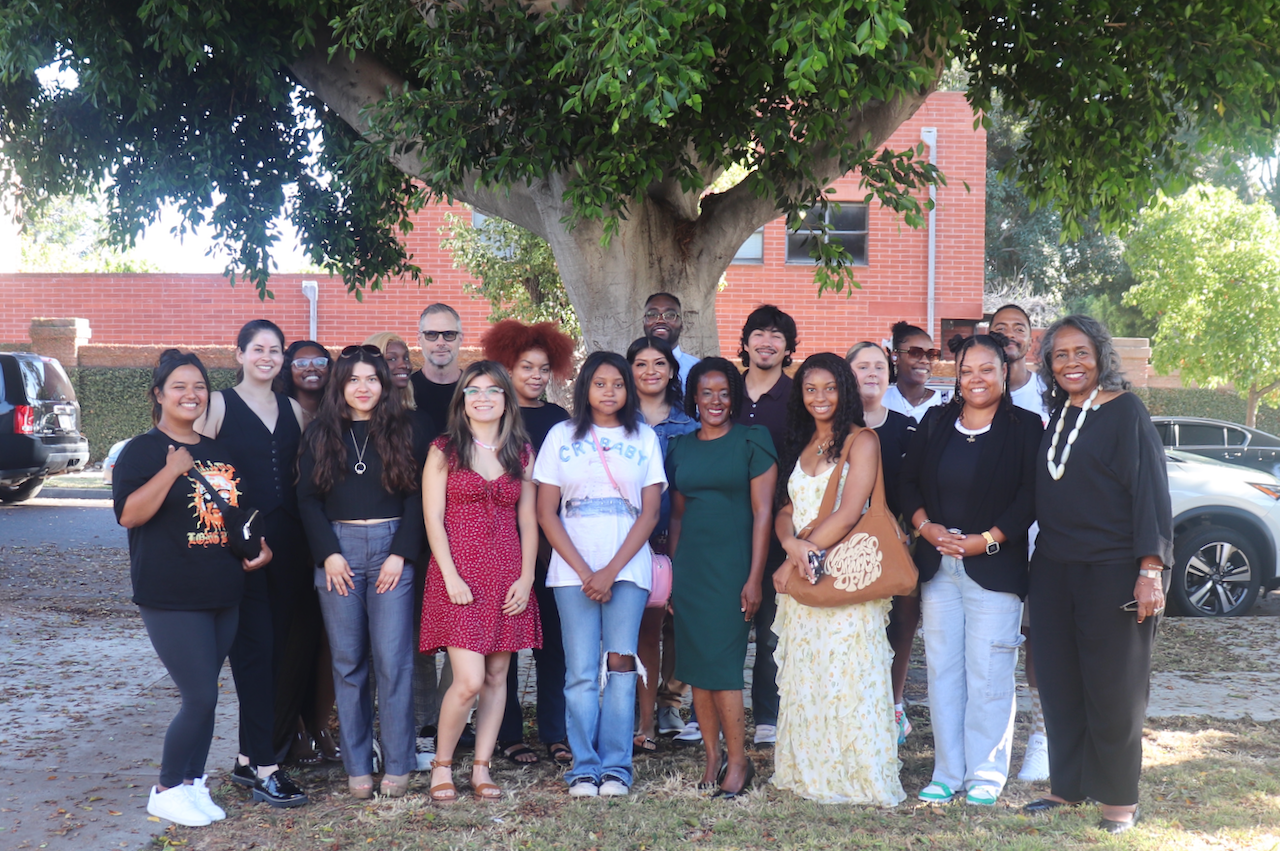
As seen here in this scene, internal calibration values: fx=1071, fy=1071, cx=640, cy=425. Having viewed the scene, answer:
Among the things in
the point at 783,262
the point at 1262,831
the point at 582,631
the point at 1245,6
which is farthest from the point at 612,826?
the point at 783,262

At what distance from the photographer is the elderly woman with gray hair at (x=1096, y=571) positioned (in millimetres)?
4207

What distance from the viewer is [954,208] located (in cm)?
1992

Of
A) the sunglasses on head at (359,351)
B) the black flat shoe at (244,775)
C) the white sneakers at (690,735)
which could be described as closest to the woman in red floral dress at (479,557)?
the sunglasses on head at (359,351)

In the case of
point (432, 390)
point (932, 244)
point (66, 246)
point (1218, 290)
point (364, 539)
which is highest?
point (66, 246)

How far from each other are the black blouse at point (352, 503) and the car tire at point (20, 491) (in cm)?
1297

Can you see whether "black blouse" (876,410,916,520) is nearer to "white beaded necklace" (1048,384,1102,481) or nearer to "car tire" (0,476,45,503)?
"white beaded necklace" (1048,384,1102,481)

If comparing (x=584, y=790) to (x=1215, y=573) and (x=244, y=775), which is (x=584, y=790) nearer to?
(x=244, y=775)

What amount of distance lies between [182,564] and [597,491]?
1.72 metres

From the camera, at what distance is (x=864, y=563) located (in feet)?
14.7

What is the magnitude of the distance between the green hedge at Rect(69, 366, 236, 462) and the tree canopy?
12249 mm

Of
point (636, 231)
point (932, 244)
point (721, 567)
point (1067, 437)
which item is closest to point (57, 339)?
point (932, 244)

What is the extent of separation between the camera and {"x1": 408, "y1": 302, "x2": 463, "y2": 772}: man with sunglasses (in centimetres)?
536

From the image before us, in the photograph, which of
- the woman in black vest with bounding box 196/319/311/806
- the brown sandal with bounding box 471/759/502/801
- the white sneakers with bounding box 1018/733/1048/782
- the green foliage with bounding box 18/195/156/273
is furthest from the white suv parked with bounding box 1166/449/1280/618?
the green foliage with bounding box 18/195/156/273

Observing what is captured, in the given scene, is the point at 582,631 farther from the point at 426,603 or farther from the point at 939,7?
the point at 939,7
